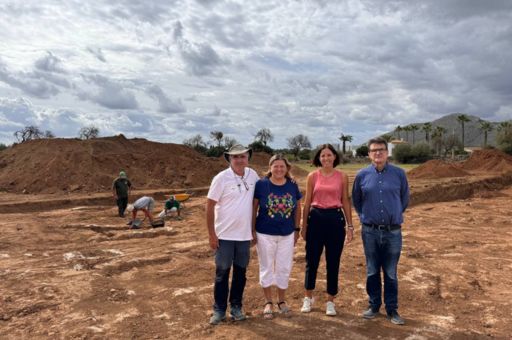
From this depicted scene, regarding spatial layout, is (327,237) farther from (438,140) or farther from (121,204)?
(438,140)

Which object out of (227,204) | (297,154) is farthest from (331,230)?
(297,154)

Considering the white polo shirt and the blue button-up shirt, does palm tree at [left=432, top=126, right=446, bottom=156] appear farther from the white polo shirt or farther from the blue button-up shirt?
the white polo shirt

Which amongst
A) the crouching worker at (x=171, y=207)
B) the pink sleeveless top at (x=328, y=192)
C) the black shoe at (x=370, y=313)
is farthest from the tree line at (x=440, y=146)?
the pink sleeveless top at (x=328, y=192)

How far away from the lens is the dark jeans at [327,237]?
13.9ft

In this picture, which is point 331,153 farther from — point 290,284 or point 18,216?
point 18,216

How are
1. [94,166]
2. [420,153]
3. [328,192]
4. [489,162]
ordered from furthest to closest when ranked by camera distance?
[420,153], [489,162], [94,166], [328,192]

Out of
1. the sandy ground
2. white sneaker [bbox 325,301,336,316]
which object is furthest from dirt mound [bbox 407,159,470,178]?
white sneaker [bbox 325,301,336,316]

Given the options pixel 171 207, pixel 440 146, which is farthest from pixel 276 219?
pixel 440 146

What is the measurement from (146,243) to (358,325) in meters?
5.90

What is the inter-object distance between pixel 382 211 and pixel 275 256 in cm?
111

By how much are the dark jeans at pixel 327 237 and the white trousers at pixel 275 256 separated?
0.72 ft

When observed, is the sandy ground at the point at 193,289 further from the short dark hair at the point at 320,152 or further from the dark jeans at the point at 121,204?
the dark jeans at the point at 121,204

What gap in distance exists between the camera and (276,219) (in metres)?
4.17

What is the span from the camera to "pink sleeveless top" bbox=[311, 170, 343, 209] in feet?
13.8
